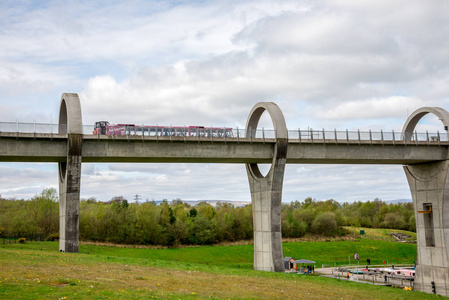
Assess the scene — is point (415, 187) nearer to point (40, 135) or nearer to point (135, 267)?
point (135, 267)

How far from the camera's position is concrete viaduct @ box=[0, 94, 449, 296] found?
115 ft

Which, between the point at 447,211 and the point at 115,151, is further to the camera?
the point at 447,211

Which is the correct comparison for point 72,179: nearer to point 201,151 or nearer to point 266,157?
point 201,151

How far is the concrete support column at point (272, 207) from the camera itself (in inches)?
1549

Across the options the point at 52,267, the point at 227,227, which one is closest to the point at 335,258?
the point at 227,227

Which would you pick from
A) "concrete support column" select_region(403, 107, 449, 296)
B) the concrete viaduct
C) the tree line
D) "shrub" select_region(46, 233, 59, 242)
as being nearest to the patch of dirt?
the tree line

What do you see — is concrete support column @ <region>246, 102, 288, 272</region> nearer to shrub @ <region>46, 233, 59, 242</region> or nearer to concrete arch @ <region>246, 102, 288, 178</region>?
concrete arch @ <region>246, 102, 288, 178</region>

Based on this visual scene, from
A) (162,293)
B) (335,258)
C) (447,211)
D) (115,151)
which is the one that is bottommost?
(335,258)

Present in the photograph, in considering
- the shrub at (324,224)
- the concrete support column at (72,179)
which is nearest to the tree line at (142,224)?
the shrub at (324,224)

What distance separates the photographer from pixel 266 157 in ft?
133

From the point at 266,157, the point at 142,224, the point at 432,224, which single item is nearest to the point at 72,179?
the point at 266,157

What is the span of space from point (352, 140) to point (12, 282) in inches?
1292

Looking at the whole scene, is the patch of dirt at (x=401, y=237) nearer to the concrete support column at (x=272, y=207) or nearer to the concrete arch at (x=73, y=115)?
the concrete support column at (x=272, y=207)

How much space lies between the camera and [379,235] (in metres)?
116
